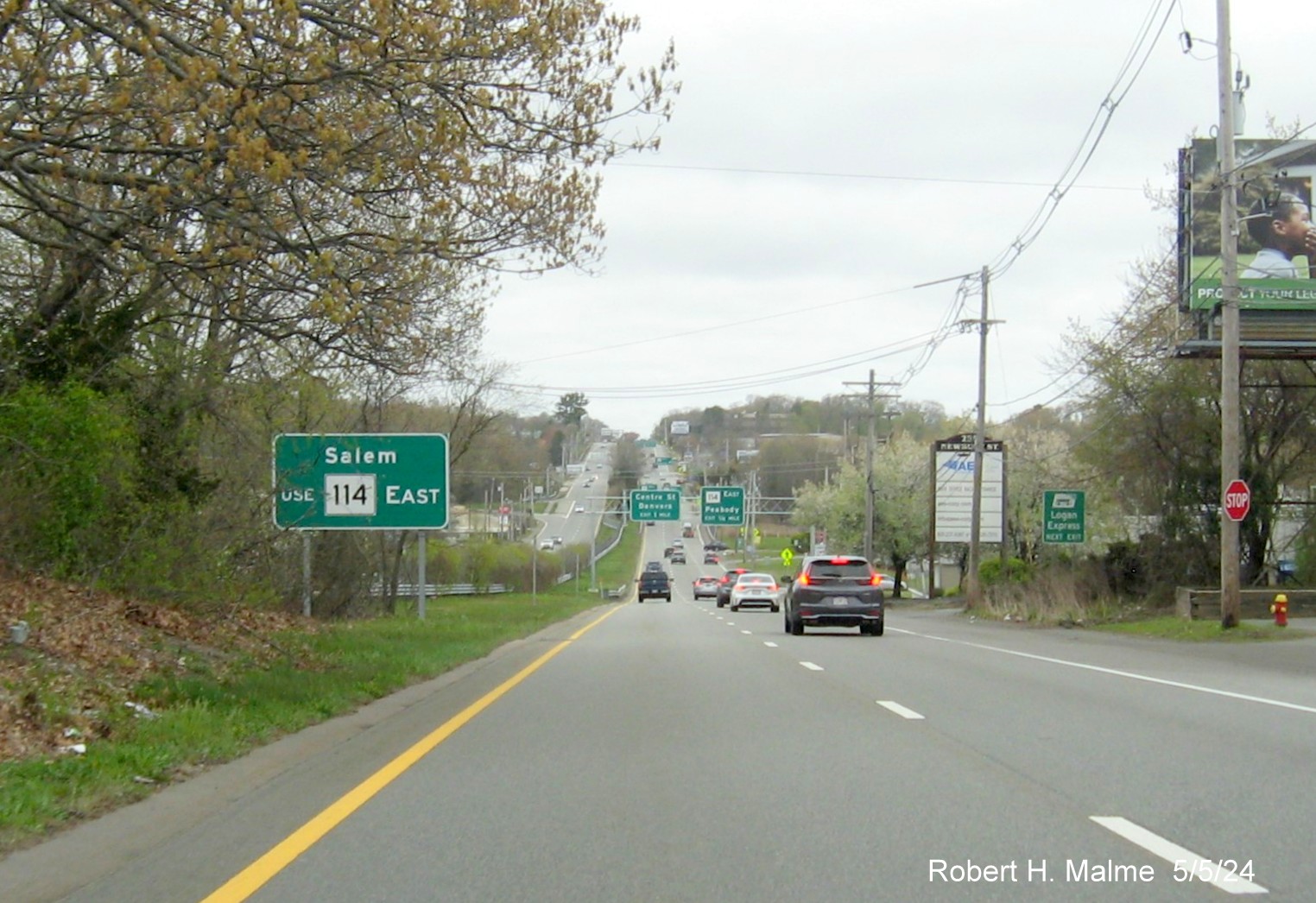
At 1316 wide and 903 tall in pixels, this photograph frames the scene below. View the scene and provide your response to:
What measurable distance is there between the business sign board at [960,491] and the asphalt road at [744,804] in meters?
39.4

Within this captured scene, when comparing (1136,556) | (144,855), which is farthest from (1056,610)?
(144,855)

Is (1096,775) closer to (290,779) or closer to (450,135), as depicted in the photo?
(290,779)

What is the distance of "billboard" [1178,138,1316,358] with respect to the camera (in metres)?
32.2

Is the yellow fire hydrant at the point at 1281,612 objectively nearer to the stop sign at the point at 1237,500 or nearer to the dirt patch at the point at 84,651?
the stop sign at the point at 1237,500

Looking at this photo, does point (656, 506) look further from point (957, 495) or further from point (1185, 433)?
point (1185, 433)

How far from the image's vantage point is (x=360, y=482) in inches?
873

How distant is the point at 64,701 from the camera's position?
10766 mm

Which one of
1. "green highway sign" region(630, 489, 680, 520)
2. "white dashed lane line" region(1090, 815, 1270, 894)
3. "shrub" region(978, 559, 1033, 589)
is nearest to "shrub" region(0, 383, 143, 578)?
"white dashed lane line" region(1090, 815, 1270, 894)

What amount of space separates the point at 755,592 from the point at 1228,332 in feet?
91.9

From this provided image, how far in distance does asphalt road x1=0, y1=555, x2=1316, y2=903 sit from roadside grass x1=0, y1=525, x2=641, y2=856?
0.24 m

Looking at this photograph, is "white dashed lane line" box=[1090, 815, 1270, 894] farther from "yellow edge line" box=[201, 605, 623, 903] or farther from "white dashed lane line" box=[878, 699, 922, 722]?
"white dashed lane line" box=[878, 699, 922, 722]

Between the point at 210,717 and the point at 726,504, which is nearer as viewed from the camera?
the point at 210,717

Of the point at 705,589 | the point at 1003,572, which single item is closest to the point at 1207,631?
the point at 1003,572

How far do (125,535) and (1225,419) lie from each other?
19.7 metres
